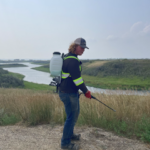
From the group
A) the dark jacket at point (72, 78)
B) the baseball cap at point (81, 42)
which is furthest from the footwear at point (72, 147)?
the baseball cap at point (81, 42)

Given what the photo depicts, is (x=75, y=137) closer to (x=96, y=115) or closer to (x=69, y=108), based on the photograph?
(x=69, y=108)

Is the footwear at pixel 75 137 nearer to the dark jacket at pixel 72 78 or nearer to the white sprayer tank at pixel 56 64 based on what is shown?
the dark jacket at pixel 72 78

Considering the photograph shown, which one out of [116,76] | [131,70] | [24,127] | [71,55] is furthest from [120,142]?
[131,70]

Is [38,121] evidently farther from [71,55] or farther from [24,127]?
[71,55]

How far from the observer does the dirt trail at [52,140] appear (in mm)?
3357

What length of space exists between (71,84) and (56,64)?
474 mm

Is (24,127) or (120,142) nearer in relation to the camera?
(120,142)

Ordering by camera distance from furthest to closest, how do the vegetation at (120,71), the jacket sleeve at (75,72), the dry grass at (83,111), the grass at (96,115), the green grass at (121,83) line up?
1. the vegetation at (120,71)
2. the green grass at (121,83)
3. the dry grass at (83,111)
4. the grass at (96,115)
5. the jacket sleeve at (75,72)

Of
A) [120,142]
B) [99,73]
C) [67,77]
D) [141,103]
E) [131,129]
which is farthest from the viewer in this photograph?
[99,73]

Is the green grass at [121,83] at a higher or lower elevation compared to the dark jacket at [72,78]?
lower

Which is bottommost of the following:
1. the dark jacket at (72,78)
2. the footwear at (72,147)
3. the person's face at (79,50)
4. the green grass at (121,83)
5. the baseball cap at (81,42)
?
the green grass at (121,83)

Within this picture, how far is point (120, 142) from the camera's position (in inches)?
142

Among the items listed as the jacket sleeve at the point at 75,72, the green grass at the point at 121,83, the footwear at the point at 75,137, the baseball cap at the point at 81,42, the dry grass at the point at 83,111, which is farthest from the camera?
the green grass at the point at 121,83

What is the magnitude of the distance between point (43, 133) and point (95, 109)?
1.65 m
